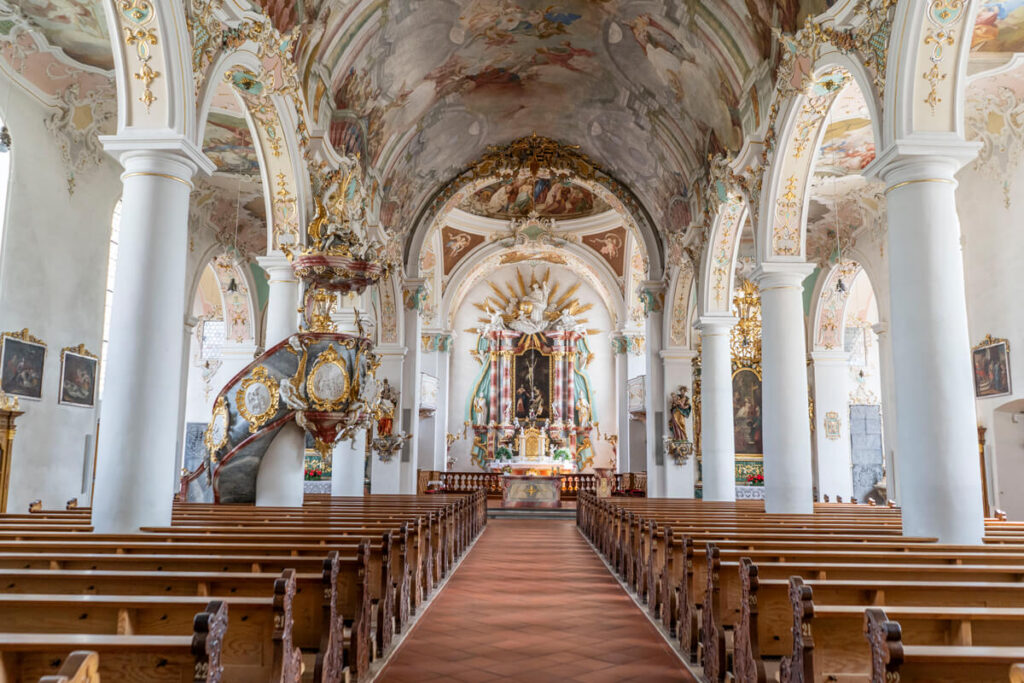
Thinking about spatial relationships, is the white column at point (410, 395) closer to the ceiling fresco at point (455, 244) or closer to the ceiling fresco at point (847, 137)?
the ceiling fresco at point (455, 244)

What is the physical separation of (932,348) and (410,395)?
12710 mm

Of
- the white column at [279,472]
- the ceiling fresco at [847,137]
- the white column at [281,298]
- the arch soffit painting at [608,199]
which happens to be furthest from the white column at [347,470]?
the ceiling fresco at [847,137]

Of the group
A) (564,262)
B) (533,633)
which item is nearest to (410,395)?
(564,262)

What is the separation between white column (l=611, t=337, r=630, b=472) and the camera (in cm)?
2398

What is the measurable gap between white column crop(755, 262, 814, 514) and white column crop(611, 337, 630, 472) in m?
13.3

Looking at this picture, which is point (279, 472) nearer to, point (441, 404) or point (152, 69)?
point (152, 69)

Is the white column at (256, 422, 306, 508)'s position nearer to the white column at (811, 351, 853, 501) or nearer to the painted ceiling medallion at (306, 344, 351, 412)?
the painted ceiling medallion at (306, 344, 351, 412)

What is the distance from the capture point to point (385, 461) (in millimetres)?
17062

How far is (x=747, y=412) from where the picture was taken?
18.2 meters

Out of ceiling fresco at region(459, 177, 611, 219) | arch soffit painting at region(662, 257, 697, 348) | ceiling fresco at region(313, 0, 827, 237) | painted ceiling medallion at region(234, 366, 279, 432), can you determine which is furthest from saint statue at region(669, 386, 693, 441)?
painted ceiling medallion at region(234, 366, 279, 432)

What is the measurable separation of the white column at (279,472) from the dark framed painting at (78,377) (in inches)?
173

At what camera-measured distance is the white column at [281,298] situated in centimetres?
1043

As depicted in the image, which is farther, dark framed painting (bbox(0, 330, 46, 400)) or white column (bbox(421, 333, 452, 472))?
white column (bbox(421, 333, 452, 472))

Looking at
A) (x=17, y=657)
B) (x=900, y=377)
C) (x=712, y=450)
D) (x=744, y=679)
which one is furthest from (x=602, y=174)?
(x=17, y=657)
